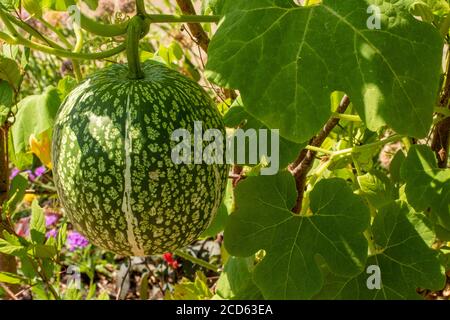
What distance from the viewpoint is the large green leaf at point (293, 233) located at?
1360 millimetres

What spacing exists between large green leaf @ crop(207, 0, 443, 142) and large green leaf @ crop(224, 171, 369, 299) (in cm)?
31

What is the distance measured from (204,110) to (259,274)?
37 cm

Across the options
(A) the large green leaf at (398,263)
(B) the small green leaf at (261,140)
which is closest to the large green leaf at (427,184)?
(A) the large green leaf at (398,263)

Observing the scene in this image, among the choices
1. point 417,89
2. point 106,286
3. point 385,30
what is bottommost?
point 106,286

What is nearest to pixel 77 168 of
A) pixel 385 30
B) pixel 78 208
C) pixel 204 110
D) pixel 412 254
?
pixel 78 208

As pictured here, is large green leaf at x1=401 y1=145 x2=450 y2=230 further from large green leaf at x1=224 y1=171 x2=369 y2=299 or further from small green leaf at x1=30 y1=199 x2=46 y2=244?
small green leaf at x1=30 y1=199 x2=46 y2=244

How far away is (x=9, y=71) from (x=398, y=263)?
0.99 metres

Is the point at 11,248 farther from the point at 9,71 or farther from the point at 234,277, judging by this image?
the point at 234,277

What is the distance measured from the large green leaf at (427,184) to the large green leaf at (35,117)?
3.24 ft

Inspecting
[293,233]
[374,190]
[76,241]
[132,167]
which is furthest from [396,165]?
[76,241]

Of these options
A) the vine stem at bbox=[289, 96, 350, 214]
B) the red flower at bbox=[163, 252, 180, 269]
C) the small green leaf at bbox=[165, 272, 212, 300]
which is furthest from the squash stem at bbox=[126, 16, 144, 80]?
the red flower at bbox=[163, 252, 180, 269]

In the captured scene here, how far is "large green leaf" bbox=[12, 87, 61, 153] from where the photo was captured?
187 centimetres

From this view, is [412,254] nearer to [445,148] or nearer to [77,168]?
[445,148]

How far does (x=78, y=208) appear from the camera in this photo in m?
1.21
